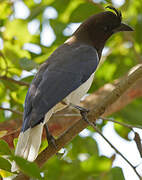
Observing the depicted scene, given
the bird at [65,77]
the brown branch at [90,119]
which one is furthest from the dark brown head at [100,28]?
the brown branch at [90,119]

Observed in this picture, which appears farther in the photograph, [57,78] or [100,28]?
[100,28]

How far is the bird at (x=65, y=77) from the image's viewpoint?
341 cm

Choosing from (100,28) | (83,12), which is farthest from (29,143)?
(83,12)

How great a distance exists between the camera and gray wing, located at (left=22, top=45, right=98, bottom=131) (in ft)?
11.5

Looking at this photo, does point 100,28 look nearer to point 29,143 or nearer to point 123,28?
point 123,28

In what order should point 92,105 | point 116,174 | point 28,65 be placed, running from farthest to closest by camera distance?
1. point 92,105
2. point 28,65
3. point 116,174

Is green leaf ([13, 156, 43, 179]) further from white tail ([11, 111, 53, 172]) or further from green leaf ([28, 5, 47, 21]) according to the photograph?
green leaf ([28, 5, 47, 21])

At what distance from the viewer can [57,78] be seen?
388 centimetres

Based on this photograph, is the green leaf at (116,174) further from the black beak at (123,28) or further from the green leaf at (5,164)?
the black beak at (123,28)

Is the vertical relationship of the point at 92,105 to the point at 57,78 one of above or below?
above

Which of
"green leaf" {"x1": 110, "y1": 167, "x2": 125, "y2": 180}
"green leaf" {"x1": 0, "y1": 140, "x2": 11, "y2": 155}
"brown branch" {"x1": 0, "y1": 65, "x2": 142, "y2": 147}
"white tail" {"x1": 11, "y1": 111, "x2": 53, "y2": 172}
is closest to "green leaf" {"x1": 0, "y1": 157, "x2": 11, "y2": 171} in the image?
"green leaf" {"x1": 0, "y1": 140, "x2": 11, "y2": 155}

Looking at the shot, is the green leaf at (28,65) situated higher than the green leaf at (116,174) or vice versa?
the green leaf at (28,65)

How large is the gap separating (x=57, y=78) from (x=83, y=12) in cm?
132

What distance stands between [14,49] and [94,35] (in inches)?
34.0
